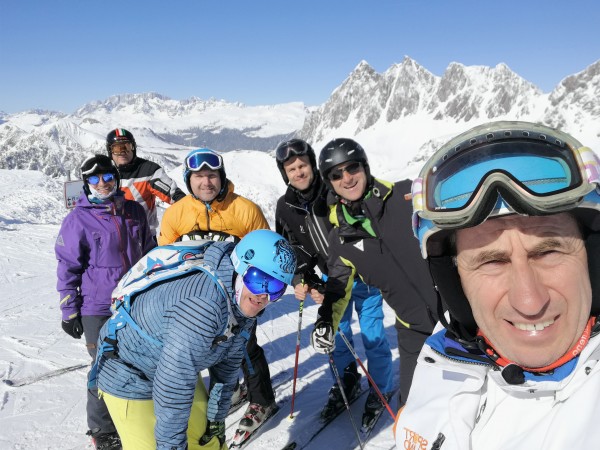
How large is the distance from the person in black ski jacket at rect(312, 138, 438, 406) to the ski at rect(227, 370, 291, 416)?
1.71m

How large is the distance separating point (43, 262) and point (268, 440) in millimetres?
9457

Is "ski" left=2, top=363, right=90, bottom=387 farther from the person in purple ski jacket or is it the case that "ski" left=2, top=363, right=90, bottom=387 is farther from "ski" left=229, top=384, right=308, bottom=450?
"ski" left=229, top=384, right=308, bottom=450

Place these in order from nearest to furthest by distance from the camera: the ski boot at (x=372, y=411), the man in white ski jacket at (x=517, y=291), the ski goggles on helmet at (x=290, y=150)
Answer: the man in white ski jacket at (x=517, y=291) → the ski boot at (x=372, y=411) → the ski goggles on helmet at (x=290, y=150)

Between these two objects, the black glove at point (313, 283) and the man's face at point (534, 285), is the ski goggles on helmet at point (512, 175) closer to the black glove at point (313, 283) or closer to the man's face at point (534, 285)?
the man's face at point (534, 285)

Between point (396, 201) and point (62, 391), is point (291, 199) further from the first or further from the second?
point (62, 391)

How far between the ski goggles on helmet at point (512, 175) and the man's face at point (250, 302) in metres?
1.47

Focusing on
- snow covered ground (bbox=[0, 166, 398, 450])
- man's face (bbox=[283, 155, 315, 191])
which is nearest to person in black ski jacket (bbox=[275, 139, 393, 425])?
man's face (bbox=[283, 155, 315, 191])

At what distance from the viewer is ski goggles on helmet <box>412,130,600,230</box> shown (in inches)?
55.5

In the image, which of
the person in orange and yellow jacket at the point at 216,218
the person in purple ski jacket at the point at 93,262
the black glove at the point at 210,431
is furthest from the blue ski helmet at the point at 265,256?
the person in purple ski jacket at the point at 93,262

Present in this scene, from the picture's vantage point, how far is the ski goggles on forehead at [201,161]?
436 cm

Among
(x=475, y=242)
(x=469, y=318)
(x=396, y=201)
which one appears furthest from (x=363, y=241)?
(x=475, y=242)

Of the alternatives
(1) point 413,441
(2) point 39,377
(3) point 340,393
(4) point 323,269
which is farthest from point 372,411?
(2) point 39,377

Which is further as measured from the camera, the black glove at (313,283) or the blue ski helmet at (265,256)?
the black glove at (313,283)

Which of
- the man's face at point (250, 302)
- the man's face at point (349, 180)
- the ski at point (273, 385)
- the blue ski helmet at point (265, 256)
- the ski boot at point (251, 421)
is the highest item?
the man's face at point (349, 180)
